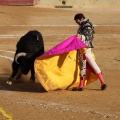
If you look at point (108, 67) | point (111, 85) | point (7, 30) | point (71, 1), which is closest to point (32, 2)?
point (71, 1)

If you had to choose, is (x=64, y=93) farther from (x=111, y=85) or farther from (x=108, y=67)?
(x=108, y=67)

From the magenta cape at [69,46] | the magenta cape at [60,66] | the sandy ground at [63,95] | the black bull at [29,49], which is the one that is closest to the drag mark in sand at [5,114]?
the sandy ground at [63,95]

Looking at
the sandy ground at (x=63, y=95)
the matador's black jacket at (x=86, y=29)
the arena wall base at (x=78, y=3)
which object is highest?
the matador's black jacket at (x=86, y=29)

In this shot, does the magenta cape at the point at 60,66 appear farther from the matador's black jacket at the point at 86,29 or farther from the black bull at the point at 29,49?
the black bull at the point at 29,49

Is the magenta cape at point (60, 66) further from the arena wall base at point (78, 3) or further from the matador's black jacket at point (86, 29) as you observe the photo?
the arena wall base at point (78, 3)

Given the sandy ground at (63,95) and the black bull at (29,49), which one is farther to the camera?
the black bull at (29,49)

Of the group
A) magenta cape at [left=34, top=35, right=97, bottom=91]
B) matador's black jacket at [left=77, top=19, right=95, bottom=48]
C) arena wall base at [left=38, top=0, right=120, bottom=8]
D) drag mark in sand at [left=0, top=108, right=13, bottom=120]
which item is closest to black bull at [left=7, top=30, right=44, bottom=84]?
magenta cape at [left=34, top=35, right=97, bottom=91]

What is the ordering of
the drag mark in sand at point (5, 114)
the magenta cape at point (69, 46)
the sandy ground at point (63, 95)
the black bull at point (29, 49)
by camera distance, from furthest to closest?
the black bull at point (29, 49) < the magenta cape at point (69, 46) < the sandy ground at point (63, 95) < the drag mark in sand at point (5, 114)

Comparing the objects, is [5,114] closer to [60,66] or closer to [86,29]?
[60,66]

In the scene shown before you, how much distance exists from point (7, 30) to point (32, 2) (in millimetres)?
9580

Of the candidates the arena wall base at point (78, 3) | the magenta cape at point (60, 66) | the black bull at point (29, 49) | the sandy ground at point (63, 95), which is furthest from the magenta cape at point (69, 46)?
the arena wall base at point (78, 3)

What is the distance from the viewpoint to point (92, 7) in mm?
27812

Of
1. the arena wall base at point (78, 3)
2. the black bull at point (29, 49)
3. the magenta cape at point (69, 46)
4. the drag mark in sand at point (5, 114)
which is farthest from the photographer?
the arena wall base at point (78, 3)

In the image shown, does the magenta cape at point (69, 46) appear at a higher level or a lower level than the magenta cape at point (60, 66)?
higher
